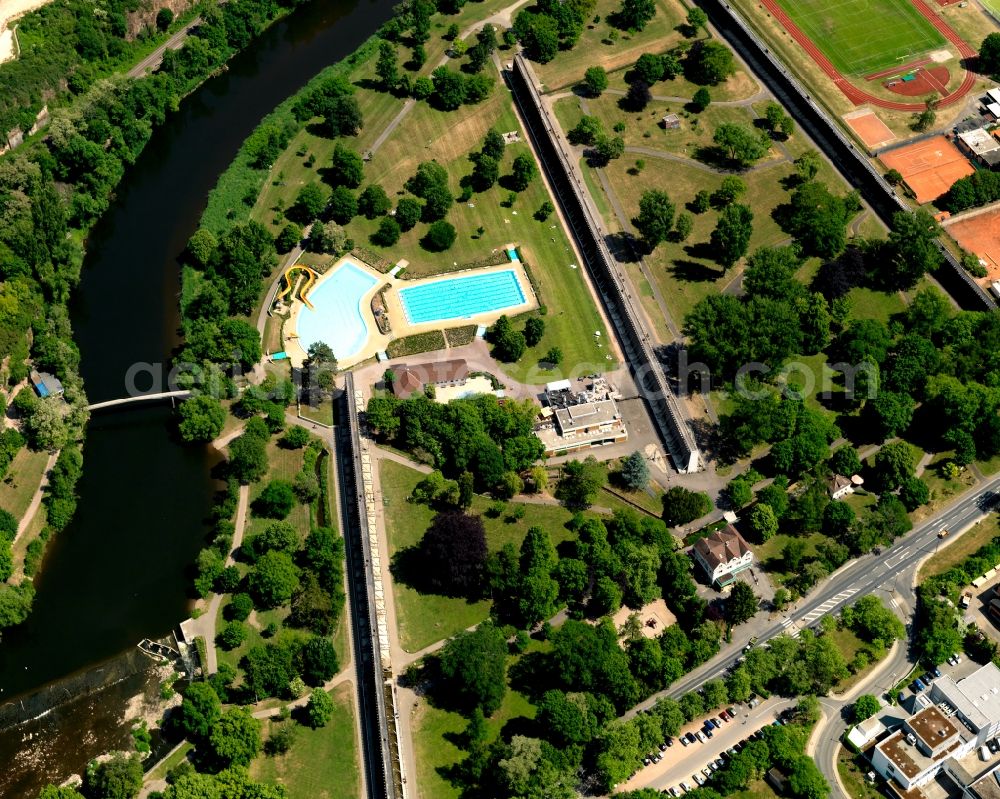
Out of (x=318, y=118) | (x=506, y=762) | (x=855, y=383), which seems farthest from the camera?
(x=318, y=118)

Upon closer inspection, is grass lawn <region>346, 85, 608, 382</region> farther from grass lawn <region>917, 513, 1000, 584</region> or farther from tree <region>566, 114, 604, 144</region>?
grass lawn <region>917, 513, 1000, 584</region>

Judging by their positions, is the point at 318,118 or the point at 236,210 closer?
the point at 236,210

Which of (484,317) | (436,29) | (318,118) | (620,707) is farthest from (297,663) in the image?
(436,29)

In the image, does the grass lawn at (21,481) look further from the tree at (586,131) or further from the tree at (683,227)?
the tree at (586,131)

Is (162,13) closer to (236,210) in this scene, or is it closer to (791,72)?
(236,210)

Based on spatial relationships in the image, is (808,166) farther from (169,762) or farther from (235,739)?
(169,762)

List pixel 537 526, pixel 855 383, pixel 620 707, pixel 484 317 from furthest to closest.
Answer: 1. pixel 484 317
2. pixel 855 383
3. pixel 537 526
4. pixel 620 707

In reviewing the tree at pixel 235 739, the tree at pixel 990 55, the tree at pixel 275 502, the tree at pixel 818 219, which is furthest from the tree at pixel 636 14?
the tree at pixel 235 739
